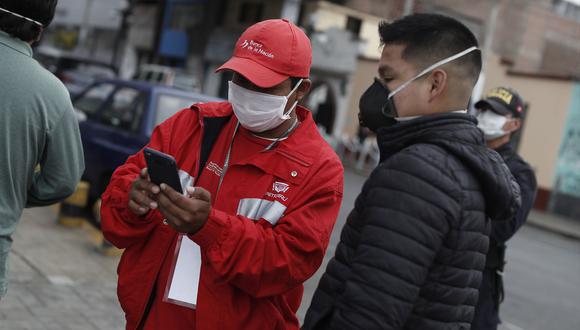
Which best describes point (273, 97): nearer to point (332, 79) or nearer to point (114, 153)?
point (114, 153)

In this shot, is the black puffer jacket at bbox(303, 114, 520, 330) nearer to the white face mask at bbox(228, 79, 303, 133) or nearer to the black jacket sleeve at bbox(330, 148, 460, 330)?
the black jacket sleeve at bbox(330, 148, 460, 330)

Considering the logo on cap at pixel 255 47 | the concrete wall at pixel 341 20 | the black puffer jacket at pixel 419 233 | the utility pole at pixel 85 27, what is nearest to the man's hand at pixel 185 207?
the black puffer jacket at pixel 419 233

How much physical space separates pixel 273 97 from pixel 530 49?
3945 centimetres

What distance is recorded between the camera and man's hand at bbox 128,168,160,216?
83.0 inches

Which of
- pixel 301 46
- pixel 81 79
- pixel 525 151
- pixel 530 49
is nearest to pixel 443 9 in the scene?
pixel 530 49

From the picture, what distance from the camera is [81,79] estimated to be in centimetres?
2008

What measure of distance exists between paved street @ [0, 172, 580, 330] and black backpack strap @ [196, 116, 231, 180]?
2.47m

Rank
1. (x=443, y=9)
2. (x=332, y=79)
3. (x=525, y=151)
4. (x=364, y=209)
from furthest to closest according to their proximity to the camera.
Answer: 1. (x=443, y=9)
2. (x=332, y=79)
3. (x=525, y=151)
4. (x=364, y=209)

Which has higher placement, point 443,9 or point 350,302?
point 443,9

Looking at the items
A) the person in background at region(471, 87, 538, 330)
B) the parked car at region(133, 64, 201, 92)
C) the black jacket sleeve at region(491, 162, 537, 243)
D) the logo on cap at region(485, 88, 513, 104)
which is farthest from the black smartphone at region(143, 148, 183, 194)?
the parked car at region(133, 64, 201, 92)

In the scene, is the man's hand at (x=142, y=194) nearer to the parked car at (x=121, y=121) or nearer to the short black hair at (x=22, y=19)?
the short black hair at (x=22, y=19)

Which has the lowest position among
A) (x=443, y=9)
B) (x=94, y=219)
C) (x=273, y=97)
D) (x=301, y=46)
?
(x=94, y=219)

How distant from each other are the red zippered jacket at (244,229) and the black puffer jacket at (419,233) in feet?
0.49

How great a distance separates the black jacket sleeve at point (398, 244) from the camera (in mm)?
1861
